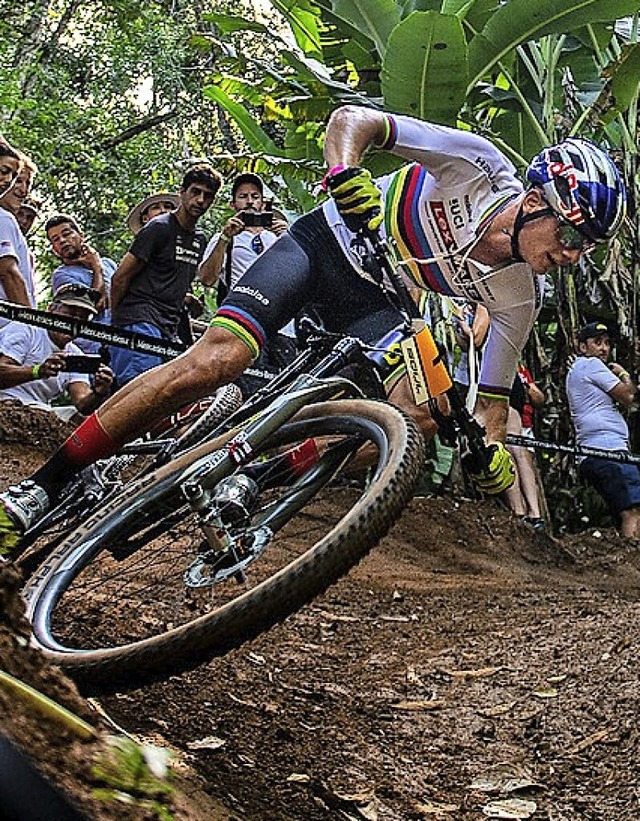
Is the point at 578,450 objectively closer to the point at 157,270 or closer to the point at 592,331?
the point at 592,331

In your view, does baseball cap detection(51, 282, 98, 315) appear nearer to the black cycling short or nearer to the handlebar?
the black cycling short

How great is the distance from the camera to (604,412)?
6.94 metres

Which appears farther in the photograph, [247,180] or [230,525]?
[247,180]

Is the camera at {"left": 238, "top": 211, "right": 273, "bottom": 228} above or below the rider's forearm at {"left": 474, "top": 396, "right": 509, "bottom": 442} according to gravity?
above

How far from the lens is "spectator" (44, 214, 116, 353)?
6461mm

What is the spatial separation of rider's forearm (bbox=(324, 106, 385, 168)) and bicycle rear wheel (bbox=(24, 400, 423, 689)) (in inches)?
38.9

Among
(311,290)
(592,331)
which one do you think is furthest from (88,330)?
(592,331)

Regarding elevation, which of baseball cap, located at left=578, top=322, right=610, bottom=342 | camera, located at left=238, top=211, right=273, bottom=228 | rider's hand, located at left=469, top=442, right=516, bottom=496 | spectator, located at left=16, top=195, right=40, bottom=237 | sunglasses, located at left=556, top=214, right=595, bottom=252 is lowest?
baseball cap, located at left=578, top=322, right=610, bottom=342

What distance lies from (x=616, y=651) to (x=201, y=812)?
6.36ft

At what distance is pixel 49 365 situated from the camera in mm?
5621

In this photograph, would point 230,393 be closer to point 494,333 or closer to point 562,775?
point 494,333

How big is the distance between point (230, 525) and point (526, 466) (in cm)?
455

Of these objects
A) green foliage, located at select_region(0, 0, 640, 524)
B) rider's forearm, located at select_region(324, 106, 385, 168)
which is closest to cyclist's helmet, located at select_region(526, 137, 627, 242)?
rider's forearm, located at select_region(324, 106, 385, 168)

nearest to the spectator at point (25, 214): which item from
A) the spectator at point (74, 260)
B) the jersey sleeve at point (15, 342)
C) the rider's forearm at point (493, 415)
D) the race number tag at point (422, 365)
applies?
the spectator at point (74, 260)
